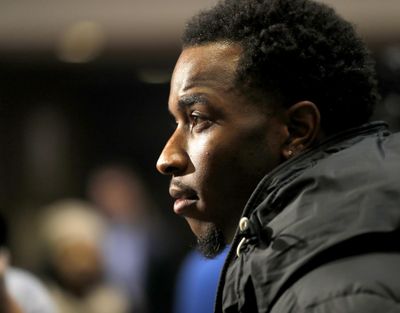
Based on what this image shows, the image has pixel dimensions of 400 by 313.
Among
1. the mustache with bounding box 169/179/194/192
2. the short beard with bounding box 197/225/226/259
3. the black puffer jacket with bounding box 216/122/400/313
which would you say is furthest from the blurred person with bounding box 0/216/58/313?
Result: the black puffer jacket with bounding box 216/122/400/313

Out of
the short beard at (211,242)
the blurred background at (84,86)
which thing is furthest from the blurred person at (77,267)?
the short beard at (211,242)

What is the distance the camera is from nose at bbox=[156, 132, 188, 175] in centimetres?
151

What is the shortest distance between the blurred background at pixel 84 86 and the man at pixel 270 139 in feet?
12.7

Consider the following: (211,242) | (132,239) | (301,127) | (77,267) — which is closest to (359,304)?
(301,127)

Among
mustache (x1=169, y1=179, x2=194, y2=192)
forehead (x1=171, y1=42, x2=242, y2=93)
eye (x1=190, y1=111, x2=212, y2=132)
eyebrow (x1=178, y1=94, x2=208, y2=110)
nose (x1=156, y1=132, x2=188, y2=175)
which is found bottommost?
mustache (x1=169, y1=179, x2=194, y2=192)

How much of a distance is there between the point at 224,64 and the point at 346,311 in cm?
54

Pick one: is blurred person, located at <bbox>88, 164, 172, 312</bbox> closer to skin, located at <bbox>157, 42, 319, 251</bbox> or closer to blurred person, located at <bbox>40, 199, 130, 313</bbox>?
blurred person, located at <bbox>40, 199, 130, 313</bbox>

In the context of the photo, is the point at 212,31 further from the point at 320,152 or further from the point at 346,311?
the point at 346,311

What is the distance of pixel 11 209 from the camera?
549 centimetres

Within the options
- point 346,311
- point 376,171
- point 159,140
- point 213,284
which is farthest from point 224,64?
point 159,140

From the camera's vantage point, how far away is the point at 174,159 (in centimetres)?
151

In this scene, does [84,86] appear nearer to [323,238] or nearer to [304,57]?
[304,57]

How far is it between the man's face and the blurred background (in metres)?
3.86

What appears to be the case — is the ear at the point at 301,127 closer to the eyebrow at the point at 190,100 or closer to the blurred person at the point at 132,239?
the eyebrow at the point at 190,100
